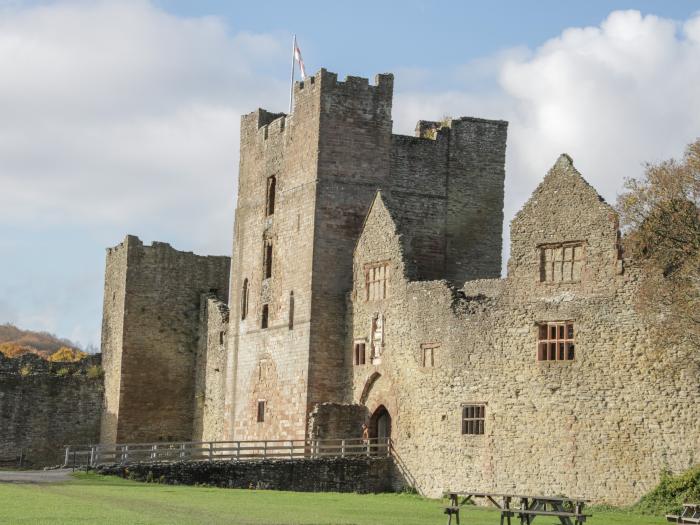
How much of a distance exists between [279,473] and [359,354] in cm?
612

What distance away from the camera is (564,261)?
1486 inches

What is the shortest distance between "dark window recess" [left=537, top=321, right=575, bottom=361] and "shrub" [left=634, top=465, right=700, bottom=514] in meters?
4.58

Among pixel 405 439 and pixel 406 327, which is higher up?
pixel 406 327


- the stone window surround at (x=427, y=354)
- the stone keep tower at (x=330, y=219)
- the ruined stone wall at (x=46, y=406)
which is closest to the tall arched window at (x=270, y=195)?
the stone keep tower at (x=330, y=219)

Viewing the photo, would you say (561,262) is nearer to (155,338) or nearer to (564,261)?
(564,261)

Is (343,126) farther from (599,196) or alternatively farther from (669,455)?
(669,455)

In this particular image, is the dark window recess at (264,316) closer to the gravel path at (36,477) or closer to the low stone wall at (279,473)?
the low stone wall at (279,473)

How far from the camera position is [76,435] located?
58.0 metres

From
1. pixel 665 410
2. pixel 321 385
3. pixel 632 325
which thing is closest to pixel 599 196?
pixel 632 325

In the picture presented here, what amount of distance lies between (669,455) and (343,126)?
18.3m

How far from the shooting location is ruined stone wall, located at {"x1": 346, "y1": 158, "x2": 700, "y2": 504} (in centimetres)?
3522

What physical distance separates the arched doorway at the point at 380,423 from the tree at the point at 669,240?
1188 centimetres

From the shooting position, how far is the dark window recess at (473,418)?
39.5 metres

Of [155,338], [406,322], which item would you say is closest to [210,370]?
[155,338]
